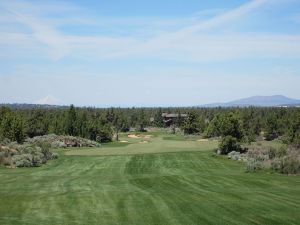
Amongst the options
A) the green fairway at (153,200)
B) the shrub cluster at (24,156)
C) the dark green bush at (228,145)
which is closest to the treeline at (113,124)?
the dark green bush at (228,145)

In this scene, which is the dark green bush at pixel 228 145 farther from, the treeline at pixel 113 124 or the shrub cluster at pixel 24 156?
the shrub cluster at pixel 24 156

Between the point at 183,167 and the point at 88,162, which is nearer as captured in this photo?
the point at 183,167

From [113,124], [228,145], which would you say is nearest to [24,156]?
[228,145]

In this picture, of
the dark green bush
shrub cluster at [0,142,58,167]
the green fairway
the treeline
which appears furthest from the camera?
the treeline

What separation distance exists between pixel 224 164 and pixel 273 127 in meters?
65.8

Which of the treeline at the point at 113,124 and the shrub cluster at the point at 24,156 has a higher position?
the treeline at the point at 113,124

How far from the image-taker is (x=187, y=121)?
12719cm

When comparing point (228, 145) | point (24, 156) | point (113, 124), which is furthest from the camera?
point (113, 124)

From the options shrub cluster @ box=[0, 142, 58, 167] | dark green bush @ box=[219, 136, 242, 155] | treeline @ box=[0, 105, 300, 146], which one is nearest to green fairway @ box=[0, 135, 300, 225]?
shrub cluster @ box=[0, 142, 58, 167]

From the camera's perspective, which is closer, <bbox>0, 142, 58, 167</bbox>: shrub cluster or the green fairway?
the green fairway

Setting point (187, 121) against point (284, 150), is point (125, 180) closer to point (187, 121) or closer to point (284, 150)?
point (284, 150)

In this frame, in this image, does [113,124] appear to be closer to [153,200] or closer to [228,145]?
[228,145]

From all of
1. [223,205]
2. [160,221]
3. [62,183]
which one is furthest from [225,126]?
[160,221]

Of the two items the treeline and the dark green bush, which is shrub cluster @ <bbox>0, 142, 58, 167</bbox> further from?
the dark green bush
